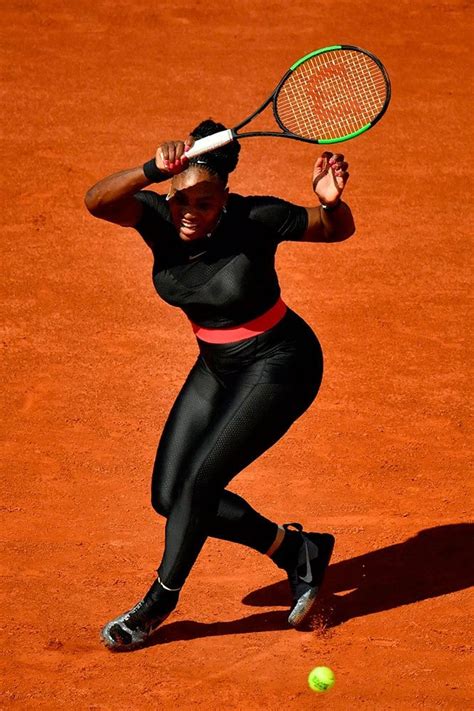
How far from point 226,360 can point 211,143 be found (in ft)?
3.60

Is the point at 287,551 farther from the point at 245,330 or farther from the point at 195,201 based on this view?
the point at 195,201

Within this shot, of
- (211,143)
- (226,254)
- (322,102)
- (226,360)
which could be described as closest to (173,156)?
(211,143)

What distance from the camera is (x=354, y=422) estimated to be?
7457 millimetres

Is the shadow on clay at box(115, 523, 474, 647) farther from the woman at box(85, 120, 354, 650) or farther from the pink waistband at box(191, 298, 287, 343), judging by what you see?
the pink waistband at box(191, 298, 287, 343)

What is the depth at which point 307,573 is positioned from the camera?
6016 mm

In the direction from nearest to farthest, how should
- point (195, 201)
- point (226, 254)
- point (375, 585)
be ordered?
point (195, 201) < point (226, 254) < point (375, 585)

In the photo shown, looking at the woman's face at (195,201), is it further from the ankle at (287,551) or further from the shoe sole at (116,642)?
the shoe sole at (116,642)

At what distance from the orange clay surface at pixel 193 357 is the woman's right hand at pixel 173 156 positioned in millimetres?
2372

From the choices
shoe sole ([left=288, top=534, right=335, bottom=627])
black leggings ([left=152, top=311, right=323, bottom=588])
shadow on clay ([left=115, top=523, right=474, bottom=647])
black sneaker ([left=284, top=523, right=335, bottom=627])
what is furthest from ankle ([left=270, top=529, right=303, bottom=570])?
black leggings ([left=152, top=311, right=323, bottom=588])

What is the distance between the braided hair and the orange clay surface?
228 centimetres

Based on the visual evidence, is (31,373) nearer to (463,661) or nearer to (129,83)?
(463,661)

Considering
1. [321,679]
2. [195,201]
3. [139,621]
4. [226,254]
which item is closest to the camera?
[195,201]

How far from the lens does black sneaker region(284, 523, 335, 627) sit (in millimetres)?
5953

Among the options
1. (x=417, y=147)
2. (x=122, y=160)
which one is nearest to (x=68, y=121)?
(x=122, y=160)
